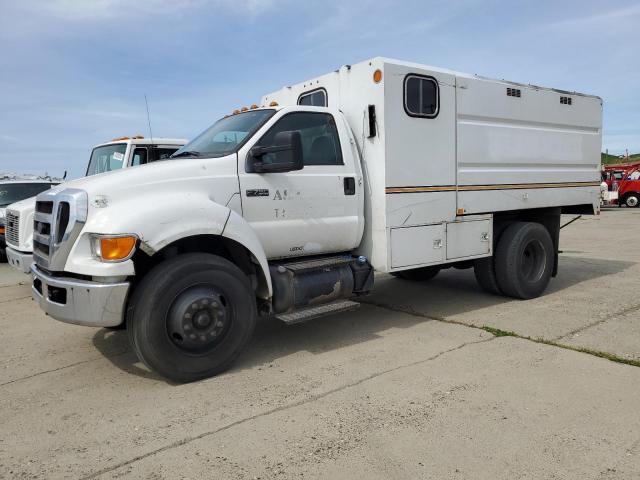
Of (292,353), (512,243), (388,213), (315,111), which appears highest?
(315,111)

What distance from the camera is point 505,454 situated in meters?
2.95

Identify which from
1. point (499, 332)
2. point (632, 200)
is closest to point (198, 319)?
point (499, 332)

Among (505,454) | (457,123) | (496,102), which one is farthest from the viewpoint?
(496,102)

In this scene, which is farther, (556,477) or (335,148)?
(335,148)

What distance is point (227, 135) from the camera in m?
4.91

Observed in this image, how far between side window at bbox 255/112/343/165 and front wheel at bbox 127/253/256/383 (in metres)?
1.33

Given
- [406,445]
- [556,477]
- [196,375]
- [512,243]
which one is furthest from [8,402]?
[512,243]

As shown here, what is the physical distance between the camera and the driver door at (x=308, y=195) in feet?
15.1

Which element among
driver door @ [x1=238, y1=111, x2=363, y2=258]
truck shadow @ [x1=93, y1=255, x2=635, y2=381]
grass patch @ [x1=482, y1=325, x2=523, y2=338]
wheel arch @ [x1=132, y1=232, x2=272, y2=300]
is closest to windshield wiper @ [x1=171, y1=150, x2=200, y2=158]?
driver door @ [x1=238, y1=111, x2=363, y2=258]

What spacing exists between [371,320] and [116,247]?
10.2ft

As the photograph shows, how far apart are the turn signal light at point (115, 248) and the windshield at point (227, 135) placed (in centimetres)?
122

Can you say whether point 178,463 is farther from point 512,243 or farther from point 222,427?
point 512,243

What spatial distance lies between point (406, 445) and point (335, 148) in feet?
9.94

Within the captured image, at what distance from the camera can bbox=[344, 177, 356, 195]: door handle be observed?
16.9 ft
